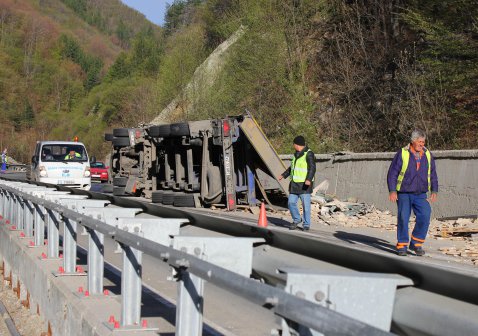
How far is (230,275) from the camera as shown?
3268 millimetres

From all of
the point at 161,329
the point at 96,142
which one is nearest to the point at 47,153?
the point at 161,329

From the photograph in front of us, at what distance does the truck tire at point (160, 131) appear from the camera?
771 inches

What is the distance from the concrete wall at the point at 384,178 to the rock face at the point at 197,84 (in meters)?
24.4

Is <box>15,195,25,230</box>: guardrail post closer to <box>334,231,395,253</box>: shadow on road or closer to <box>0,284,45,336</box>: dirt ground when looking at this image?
<box>0,284,45,336</box>: dirt ground

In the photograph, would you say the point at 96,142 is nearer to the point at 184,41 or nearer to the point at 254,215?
the point at 184,41

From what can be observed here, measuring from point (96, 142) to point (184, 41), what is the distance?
135 ft

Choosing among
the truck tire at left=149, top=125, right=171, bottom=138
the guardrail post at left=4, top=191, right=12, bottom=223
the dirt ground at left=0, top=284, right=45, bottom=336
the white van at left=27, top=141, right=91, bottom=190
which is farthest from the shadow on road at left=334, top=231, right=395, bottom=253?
the white van at left=27, top=141, right=91, bottom=190

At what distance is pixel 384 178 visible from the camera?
1881 centimetres

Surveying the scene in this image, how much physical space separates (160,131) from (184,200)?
2371 millimetres

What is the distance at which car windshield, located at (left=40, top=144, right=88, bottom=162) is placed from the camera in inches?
1047

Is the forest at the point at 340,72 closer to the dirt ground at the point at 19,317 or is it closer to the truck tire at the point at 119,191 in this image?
the truck tire at the point at 119,191

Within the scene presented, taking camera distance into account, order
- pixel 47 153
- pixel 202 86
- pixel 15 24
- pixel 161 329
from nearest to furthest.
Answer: pixel 161 329 < pixel 47 153 < pixel 202 86 < pixel 15 24

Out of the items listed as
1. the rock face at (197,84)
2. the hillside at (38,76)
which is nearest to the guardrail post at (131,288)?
the rock face at (197,84)

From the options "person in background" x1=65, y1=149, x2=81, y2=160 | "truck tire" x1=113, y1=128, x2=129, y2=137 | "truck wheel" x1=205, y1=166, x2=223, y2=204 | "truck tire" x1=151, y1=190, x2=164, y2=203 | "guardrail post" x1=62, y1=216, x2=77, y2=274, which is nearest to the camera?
"guardrail post" x1=62, y1=216, x2=77, y2=274
